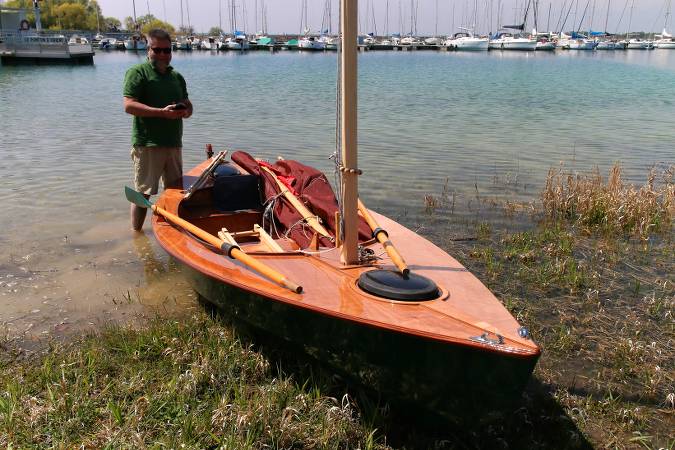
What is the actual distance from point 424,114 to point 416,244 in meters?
16.8

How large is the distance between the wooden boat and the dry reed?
13.2ft

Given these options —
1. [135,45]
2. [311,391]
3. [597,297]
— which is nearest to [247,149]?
[597,297]

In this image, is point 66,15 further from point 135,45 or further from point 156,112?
point 156,112

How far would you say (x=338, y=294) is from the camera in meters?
3.67

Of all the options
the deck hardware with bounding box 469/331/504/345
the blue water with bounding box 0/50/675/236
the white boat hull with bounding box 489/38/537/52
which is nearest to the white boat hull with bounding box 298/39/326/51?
the white boat hull with bounding box 489/38/537/52

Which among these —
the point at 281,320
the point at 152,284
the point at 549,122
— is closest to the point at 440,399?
the point at 281,320

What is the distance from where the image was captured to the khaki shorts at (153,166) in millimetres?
6871

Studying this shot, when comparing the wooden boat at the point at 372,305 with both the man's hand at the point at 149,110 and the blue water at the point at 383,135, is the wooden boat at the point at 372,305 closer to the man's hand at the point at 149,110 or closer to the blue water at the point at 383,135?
the man's hand at the point at 149,110

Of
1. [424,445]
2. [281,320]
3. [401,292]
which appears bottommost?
[424,445]

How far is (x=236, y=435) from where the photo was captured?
3377 mm

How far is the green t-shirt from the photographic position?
6.36 meters

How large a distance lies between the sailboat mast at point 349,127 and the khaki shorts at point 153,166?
3472 mm

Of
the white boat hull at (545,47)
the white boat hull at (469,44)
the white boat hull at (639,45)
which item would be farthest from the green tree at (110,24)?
the white boat hull at (639,45)

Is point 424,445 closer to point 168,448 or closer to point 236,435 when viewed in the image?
point 236,435
